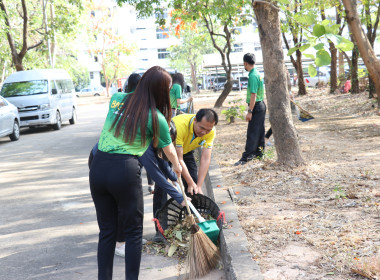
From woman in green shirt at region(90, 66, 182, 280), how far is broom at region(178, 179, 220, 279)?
748 millimetres

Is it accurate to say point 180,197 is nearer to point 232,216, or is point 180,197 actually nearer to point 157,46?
point 232,216

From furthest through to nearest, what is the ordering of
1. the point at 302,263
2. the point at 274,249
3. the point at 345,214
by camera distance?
the point at 345,214 < the point at 274,249 < the point at 302,263

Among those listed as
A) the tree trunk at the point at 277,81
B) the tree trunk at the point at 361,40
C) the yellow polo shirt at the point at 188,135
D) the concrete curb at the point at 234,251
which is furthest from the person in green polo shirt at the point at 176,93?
the tree trunk at the point at 361,40

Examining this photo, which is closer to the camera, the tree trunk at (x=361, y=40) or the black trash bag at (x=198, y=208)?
the black trash bag at (x=198, y=208)

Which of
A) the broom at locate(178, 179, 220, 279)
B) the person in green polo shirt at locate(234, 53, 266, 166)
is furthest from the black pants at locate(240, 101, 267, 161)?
the broom at locate(178, 179, 220, 279)

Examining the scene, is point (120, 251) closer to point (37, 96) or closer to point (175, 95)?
point (175, 95)

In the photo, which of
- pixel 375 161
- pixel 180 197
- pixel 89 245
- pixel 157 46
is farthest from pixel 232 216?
pixel 157 46

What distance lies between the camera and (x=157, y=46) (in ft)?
252

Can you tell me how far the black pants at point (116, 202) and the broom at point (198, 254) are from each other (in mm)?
742

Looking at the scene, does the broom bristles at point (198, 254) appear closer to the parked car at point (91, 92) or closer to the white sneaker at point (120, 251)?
the white sneaker at point (120, 251)

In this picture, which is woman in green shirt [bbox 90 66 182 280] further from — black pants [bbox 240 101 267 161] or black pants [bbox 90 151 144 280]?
black pants [bbox 240 101 267 161]

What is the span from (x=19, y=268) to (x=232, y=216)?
2101mm

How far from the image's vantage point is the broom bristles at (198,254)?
13.1 feet

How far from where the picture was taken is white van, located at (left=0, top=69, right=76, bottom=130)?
52.2 ft
